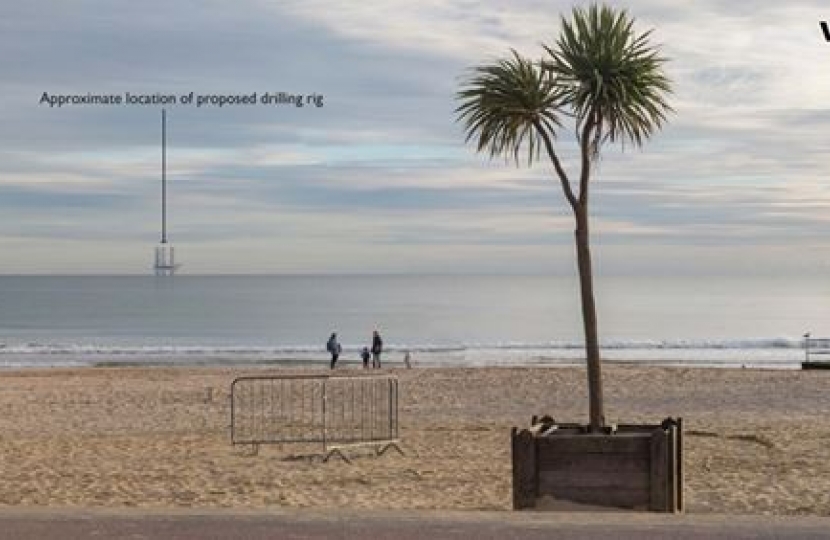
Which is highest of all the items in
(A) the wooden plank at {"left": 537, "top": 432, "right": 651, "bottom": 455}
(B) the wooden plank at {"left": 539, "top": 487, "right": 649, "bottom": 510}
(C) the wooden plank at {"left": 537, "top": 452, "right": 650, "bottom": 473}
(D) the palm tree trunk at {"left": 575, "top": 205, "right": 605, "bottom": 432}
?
(D) the palm tree trunk at {"left": 575, "top": 205, "right": 605, "bottom": 432}

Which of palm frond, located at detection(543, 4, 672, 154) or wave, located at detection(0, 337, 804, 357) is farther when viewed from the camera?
wave, located at detection(0, 337, 804, 357)

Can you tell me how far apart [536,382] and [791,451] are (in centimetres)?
1669

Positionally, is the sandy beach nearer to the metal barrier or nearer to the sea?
the metal barrier

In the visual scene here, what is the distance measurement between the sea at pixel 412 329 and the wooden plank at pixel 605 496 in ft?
120

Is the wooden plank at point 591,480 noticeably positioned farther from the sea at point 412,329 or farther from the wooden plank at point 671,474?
the sea at point 412,329

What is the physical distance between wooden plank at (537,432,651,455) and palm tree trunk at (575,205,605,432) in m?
1.21

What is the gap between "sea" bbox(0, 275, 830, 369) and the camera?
176ft

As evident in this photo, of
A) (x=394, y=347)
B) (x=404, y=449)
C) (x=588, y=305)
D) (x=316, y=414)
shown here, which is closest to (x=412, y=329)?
(x=394, y=347)

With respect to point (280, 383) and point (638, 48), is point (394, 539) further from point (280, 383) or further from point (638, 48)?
point (280, 383)

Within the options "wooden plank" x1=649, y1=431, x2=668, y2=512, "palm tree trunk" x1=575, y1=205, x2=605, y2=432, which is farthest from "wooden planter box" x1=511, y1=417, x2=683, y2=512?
"palm tree trunk" x1=575, y1=205, x2=605, y2=432

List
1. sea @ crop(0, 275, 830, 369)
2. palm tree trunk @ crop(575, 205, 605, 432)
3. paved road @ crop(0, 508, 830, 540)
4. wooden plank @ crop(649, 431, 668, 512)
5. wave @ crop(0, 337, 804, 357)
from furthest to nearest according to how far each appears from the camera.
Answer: wave @ crop(0, 337, 804, 357) < sea @ crop(0, 275, 830, 369) < palm tree trunk @ crop(575, 205, 605, 432) < wooden plank @ crop(649, 431, 668, 512) < paved road @ crop(0, 508, 830, 540)

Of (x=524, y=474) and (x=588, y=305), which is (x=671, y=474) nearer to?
(x=524, y=474)

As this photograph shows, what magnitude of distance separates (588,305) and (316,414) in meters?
12.4

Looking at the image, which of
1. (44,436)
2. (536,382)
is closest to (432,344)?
(536,382)
